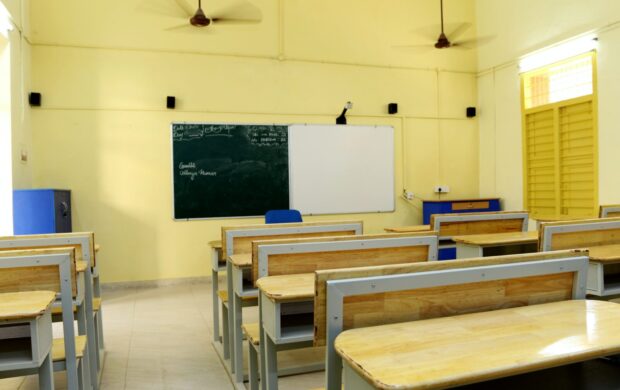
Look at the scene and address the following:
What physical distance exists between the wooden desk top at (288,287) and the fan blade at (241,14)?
4.82 meters

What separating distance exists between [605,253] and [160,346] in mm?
3045

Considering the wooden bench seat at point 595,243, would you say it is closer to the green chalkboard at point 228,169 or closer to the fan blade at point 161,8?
the green chalkboard at point 228,169

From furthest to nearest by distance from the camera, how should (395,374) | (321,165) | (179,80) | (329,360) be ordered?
(321,165) < (179,80) < (329,360) < (395,374)

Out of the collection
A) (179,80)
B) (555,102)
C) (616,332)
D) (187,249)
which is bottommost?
(187,249)

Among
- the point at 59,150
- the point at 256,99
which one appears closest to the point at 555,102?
the point at 256,99

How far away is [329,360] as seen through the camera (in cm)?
117

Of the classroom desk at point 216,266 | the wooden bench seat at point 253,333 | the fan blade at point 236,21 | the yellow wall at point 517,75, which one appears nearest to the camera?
the wooden bench seat at point 253,333

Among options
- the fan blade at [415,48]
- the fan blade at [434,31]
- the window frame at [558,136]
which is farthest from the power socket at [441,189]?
the fan blade at [434,31]

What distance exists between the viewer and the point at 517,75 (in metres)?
6.31

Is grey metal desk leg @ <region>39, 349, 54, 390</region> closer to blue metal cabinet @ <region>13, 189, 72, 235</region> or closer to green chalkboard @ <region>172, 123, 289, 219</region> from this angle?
blue metal cabinet @ <region>13, 189, 72, 235</region>

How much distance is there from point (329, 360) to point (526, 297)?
0.68 m

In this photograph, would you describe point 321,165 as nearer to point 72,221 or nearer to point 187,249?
point 187,249

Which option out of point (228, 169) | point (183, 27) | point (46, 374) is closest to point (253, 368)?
point (46, 374)

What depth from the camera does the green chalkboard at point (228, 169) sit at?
223 inches
